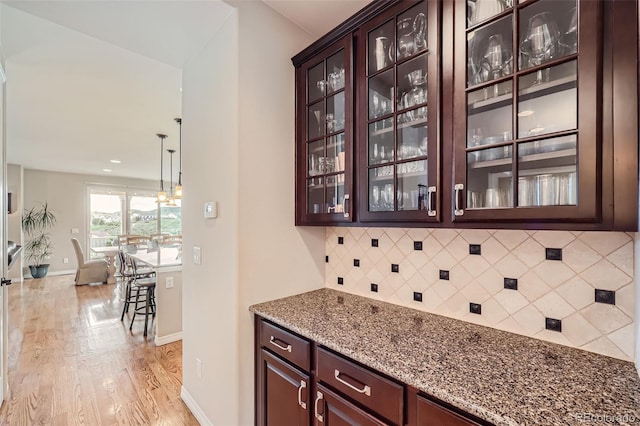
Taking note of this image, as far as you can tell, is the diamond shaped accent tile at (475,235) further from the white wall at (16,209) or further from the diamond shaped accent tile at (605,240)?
the white wall at (16,209)

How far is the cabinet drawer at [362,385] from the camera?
1006 mm

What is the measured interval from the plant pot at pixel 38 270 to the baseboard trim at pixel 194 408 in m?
6.89

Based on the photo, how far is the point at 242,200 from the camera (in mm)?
1644

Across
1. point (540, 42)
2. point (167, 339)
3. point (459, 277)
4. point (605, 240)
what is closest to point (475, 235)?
point (459, 277)

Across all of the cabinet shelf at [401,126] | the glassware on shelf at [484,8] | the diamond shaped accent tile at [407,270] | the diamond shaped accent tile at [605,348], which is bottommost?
the diamond shaped accent tile at [605,348]

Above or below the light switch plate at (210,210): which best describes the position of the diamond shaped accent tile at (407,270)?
below

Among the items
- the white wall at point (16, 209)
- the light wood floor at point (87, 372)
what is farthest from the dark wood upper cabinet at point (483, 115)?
the white wall at point (16, 209)

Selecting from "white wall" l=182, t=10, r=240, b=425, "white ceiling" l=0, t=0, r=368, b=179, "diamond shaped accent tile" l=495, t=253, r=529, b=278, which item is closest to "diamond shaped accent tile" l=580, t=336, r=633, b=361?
"diamond shaped accent tile" l=495, t=253, r=529, b=278

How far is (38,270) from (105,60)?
6892 millimetres

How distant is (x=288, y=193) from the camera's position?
1.88 m

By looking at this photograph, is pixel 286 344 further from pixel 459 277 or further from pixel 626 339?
pixel 626 339

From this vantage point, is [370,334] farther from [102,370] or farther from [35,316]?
[35,316]

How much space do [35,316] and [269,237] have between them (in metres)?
4.58

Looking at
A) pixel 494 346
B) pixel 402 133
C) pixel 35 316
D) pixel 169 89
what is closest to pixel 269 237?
pixel 402 133
